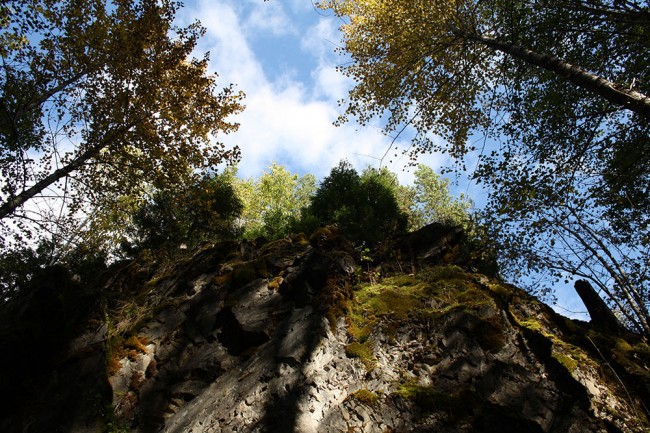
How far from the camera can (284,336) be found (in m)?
4.93

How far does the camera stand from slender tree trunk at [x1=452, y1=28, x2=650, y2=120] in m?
4.93

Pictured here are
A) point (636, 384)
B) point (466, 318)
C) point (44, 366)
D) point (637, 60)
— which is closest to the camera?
point (636, 384)

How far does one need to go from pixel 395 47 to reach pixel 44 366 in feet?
36.6

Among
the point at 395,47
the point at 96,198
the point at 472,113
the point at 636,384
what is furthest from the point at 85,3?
the point at 636,384

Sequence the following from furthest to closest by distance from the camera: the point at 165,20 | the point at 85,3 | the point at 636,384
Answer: the point at 165,20 → the point at 85,3 → the point at 636,384

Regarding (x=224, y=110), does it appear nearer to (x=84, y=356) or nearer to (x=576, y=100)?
(x=84, y=356)

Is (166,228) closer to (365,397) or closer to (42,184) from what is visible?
(42,184)

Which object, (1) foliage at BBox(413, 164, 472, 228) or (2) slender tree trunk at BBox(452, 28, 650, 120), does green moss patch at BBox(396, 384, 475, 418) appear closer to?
(2) slender tree trunk at BBox(452, 28, 650, 120)

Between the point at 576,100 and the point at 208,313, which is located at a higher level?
the point at 576,100

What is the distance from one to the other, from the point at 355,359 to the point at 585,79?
6.15m

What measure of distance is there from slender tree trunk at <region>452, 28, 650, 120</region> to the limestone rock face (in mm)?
3528

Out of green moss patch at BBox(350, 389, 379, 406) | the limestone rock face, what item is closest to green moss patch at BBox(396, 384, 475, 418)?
the limestone rock face

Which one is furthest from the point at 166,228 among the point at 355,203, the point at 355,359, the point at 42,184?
the point at 355,359

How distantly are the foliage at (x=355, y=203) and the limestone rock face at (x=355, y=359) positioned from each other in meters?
7.32
